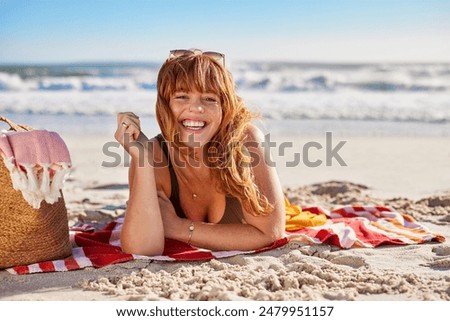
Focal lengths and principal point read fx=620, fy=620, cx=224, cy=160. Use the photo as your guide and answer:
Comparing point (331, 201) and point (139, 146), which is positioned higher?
point (139, 146)

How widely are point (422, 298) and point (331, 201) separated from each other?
9.25ft

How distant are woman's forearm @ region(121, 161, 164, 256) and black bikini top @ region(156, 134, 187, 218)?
0.99ft

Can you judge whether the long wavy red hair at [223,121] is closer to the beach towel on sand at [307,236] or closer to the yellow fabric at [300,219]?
the beach towel on sand at [307,236]

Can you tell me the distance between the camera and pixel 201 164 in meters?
3.83

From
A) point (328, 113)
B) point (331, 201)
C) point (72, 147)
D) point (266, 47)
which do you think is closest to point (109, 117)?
point (72, 147)

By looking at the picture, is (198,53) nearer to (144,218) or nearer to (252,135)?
(252,135)

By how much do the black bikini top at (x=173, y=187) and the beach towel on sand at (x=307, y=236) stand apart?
0.25 metres

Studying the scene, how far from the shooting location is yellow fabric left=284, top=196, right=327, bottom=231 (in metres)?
4.32

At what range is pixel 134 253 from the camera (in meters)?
3.54

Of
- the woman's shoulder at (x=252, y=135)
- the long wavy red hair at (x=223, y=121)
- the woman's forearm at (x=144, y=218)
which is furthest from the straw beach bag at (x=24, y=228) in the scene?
the woman's shoulder at (x=252, y=135)

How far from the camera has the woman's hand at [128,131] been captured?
3490 mm

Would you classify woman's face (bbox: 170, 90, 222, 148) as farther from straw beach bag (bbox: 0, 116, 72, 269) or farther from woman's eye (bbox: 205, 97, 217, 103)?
straw beach bag (bbox: 0, 116, 72, 269)

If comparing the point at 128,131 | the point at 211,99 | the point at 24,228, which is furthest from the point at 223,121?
the point at 24,228
